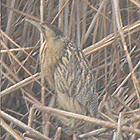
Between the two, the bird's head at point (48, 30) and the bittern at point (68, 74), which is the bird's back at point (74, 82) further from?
the bird's head at point (48, 30)

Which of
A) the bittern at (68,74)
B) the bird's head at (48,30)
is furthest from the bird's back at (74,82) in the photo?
the bird's head at (48,30)

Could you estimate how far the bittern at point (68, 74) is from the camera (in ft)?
4.80

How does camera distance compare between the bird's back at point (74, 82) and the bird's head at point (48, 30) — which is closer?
the bird's head at point (48, 30)

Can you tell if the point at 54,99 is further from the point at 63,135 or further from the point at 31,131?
the point at 31,131

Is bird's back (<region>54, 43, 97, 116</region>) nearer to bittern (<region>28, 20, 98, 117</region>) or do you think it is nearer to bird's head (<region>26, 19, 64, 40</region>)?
bittern (<region>28, 20, 98, 117</region>)

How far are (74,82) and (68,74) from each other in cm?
4

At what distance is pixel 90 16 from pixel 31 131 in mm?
755

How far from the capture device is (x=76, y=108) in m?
1.56

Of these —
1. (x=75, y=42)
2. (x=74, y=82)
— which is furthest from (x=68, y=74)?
(x=75, y=42)

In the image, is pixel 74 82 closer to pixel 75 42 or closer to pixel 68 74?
pixel 68 74

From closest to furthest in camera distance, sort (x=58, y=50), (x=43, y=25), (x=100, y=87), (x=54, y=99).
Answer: (x=43, y=25)
(x=58, y=50)
(x=54, y=99)
(x=100, y=87)

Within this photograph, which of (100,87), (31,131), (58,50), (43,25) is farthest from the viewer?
(100,87)

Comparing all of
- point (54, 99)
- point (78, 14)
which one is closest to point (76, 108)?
point (54, 99)

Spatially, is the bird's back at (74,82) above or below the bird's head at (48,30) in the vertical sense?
below
